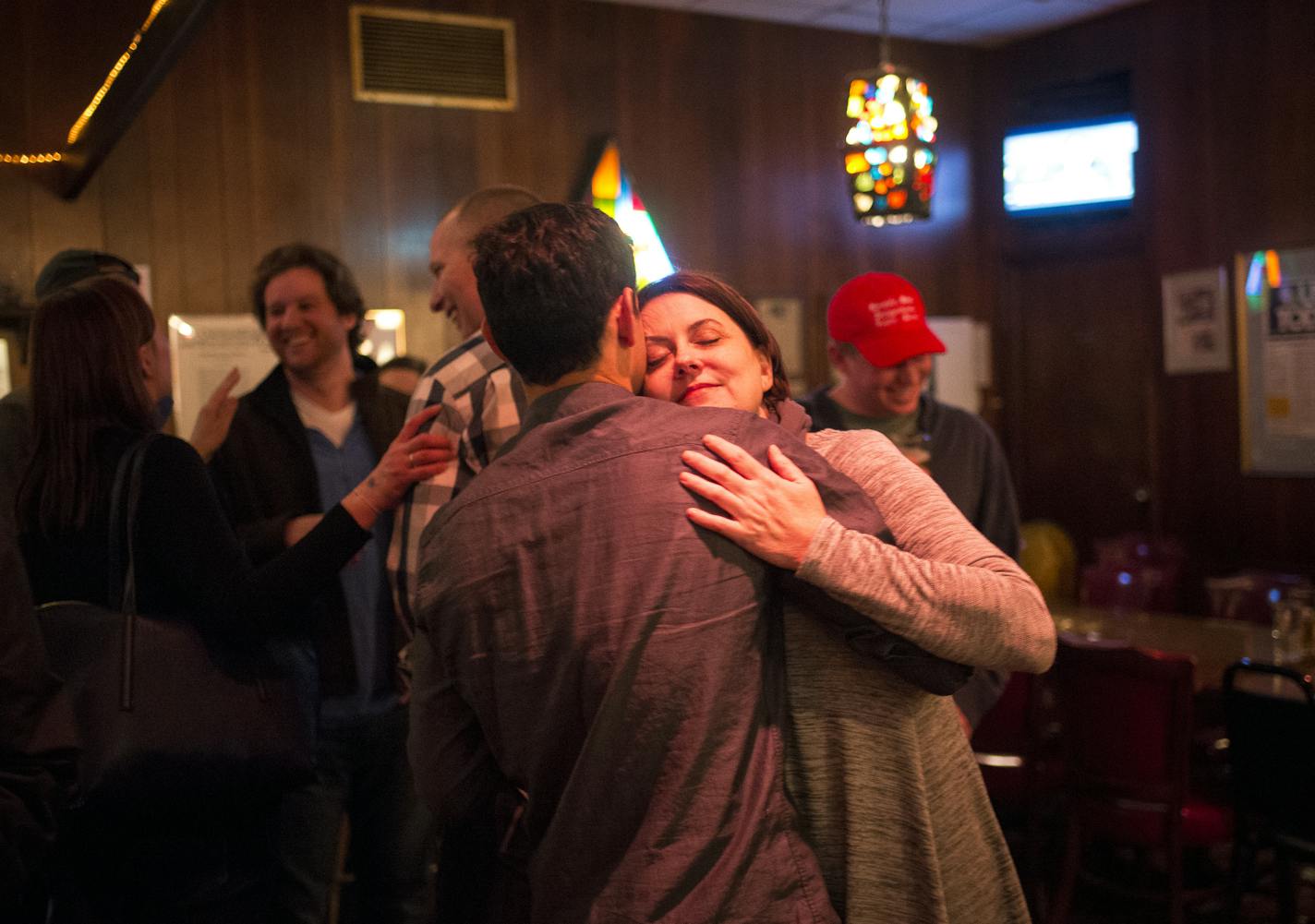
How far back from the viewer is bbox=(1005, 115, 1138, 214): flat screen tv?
614cm

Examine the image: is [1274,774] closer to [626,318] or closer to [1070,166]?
[626,318]

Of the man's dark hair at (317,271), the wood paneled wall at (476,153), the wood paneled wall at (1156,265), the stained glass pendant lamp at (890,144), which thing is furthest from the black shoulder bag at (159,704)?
the wood paneled wall at (1156,265)

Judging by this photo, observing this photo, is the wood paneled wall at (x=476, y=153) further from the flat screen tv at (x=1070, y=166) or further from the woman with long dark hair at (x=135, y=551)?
the woman with long dark hair at (x=135, y=551)

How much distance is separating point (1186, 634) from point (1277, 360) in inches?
78.2

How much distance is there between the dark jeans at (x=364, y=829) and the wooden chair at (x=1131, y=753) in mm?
1985

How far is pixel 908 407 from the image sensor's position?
2936mm

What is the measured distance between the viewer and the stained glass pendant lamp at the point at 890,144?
164 inches

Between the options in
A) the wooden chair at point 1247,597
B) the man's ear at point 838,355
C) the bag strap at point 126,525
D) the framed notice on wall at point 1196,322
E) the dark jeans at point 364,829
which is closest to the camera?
the bag strap at point 126,525

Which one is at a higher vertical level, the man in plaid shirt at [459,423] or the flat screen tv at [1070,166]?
the flat screen tv at [1070,166]

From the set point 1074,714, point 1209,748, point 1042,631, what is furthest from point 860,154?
point 1042,631

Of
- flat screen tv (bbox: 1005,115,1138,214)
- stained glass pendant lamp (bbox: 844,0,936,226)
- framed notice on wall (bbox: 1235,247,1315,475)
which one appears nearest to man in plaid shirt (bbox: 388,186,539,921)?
stained glass pendant lamp (bbox: 844,0,936,226)

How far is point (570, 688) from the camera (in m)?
1.28

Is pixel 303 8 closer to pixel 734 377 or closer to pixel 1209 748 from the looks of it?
pixel 734 377

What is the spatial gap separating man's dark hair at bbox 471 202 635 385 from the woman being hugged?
203mm
